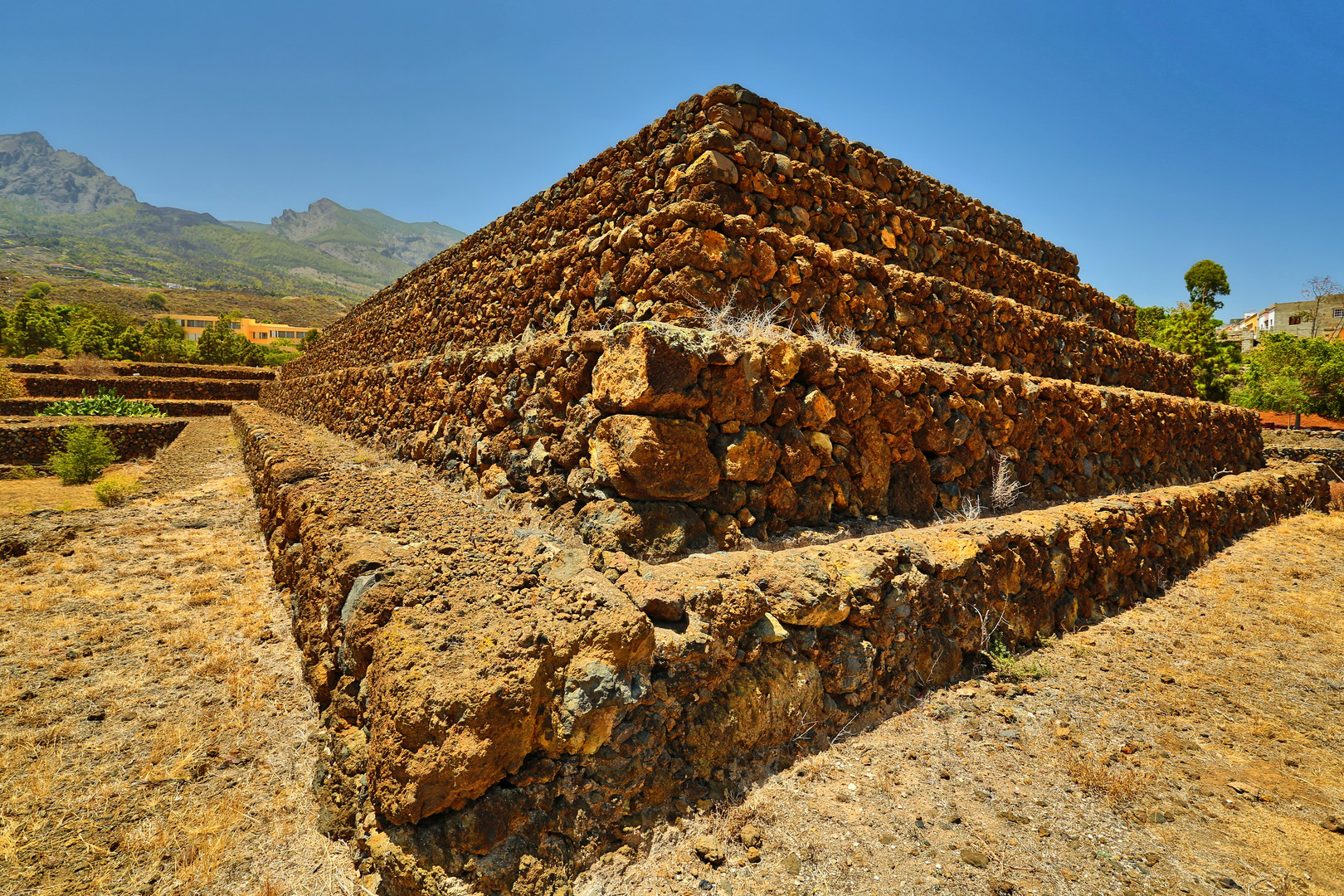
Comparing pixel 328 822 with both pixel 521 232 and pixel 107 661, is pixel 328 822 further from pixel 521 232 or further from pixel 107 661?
pixel 521 232

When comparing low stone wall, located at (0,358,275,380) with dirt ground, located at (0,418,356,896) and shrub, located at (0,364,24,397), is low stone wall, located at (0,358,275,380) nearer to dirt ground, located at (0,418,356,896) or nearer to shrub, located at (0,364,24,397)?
shrub, located at (0,364,24,397)

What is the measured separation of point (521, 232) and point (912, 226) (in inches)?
167

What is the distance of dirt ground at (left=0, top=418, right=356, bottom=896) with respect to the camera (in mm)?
2035

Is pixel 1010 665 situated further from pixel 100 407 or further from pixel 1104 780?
pixel 100 407

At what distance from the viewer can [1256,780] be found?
104 inches

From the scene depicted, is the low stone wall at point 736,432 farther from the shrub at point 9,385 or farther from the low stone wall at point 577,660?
the shrub at point 9,385

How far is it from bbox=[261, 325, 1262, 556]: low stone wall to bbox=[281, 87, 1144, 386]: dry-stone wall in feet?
2.10

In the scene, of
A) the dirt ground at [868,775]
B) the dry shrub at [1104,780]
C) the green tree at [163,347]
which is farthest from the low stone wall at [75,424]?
the green tree at [163,347]

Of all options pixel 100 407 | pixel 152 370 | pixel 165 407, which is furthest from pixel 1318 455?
pixel 152 370

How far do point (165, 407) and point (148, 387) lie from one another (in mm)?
3914

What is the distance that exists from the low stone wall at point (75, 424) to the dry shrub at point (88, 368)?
38.3 feet

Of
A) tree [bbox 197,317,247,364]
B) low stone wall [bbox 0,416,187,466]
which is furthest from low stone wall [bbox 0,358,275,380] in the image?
low stone wall [bbox 0,416,187,466]

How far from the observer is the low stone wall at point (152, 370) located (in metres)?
23.5

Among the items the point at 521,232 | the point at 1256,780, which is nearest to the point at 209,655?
the point at 521,232
